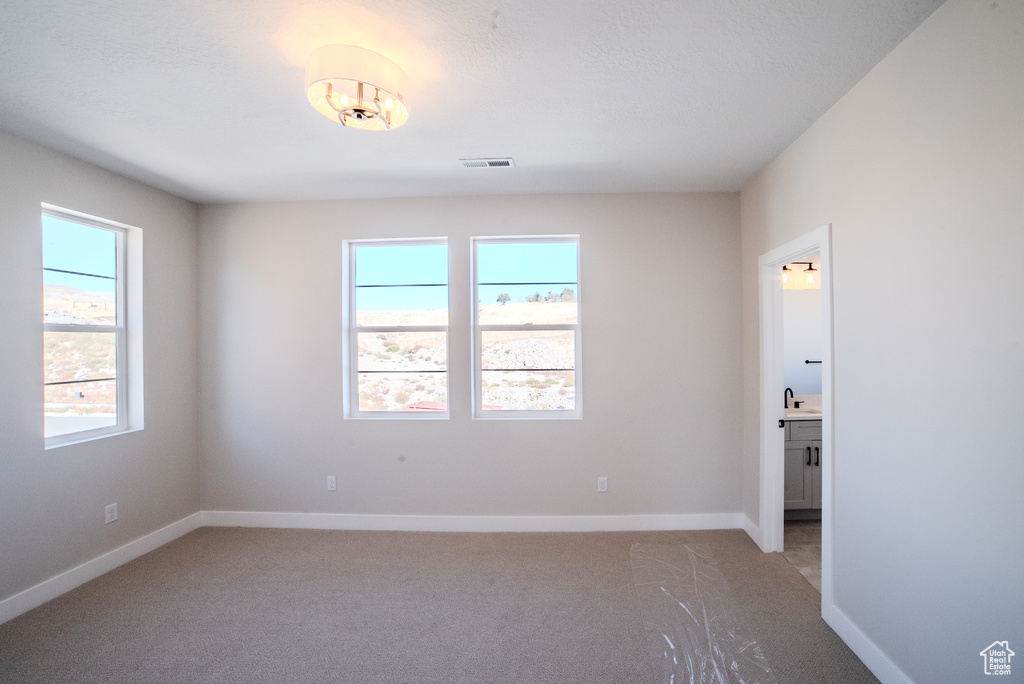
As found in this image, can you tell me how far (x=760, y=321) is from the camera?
3295mm

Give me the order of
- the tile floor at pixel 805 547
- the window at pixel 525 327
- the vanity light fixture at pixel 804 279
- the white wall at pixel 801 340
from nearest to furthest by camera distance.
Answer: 1. the tile floor at pixel 805 547
2. the window at pixel 525 327
3. the vanity light fixture at pixel 804 279
4. the white wall at pixel 801 340

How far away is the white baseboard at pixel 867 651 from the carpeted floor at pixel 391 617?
1.9 inches

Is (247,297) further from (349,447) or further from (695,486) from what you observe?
(695,486)

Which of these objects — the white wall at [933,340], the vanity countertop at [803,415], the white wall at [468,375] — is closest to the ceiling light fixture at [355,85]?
the white wall at [468,375]

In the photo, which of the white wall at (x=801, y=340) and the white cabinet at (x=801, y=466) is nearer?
the white cabinet at (x=801, y=466)

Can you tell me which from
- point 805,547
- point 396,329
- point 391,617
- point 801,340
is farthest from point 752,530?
point 396,329

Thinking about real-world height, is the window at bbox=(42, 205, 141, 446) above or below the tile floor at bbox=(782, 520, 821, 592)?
above

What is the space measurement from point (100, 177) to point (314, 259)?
138 centimetres

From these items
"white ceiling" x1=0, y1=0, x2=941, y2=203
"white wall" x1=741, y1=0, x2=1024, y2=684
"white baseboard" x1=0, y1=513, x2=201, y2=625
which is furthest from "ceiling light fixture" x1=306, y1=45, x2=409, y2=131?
"white baseboard" x1=0, y1=513, x2=201, y2=625

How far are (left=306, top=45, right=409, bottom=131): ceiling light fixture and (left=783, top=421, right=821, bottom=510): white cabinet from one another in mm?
3672

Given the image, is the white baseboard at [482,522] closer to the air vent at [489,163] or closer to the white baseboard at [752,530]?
the white baseboard at [752,530]

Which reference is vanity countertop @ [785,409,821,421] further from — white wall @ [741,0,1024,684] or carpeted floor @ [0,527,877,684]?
white wall @ [741,0,1024,684]

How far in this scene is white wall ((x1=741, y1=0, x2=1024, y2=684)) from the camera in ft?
4.78

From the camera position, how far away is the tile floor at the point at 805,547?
296 cm
